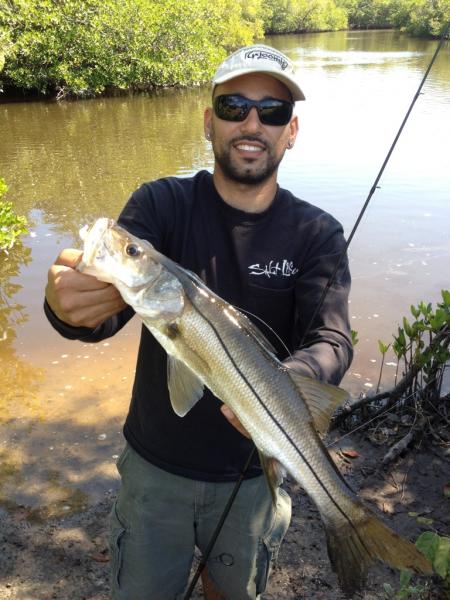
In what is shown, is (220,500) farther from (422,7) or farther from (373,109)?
(422,7)

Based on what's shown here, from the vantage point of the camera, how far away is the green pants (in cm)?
243

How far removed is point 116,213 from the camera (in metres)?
10.6

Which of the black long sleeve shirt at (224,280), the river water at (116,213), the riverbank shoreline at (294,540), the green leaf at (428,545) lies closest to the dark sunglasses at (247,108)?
the black long sleeve shirt at (224,280)

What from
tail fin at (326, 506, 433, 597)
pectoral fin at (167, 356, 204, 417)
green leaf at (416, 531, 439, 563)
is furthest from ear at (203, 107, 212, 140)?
green leaf at (416, 531, 439, 563)

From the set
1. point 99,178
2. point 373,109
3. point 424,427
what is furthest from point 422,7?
point 424,427

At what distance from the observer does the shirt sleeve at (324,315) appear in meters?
→ 2.24

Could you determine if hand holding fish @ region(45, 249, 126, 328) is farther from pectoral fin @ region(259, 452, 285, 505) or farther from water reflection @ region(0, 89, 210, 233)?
water reflection @ region(0, 89, 210, 233)

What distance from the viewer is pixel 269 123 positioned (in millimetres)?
2660

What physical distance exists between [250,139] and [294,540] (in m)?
2.56

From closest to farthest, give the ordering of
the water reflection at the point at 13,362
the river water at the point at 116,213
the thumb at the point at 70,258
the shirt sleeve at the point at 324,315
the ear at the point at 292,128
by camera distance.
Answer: the thumb at the point at 70,258, the shirt sleeve at the point at 324,315, the ear at the point at 292,128, the river water at the point at 116,213, the water reflection at the point at 13,362

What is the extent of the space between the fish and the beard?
770mm

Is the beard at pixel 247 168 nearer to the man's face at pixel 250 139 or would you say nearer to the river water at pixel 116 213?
the man's face at pixel 250 139

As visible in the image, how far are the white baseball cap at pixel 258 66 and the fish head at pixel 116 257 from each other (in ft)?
3.81

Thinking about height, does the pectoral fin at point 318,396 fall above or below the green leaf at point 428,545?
above
